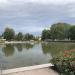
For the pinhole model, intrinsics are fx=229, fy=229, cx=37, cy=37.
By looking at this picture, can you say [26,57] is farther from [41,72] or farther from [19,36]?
[19,36]

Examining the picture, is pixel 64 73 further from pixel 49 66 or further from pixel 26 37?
pixel 26 37

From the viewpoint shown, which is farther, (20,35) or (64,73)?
(20,35)

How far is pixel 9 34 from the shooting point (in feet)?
321

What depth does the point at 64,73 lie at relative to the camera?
7.32 m

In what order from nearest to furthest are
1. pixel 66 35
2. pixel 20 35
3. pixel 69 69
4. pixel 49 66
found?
pixel 69 69 → pixel 49 66 → pixel 66 35 → pixel 20 35

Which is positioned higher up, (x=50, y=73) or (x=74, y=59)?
(x=74, y=59)

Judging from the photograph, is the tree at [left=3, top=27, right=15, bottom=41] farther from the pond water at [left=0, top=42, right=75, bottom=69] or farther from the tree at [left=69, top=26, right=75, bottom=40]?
the pond water at [left=0, top=42, right=75, bottom=69]

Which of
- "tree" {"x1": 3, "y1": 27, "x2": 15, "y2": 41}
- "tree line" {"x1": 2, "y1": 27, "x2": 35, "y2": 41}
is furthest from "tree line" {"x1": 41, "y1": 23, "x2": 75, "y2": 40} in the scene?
"tree" {"x1": 3, "y1": 27, "x2": 15, "y2": 41}

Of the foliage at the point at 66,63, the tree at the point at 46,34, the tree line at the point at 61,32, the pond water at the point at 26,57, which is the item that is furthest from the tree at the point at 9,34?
the foliage at the point at 66,63

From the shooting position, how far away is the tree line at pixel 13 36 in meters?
98.1

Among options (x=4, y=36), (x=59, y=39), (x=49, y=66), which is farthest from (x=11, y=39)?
(x=49, y=66)

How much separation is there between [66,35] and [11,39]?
2594cm

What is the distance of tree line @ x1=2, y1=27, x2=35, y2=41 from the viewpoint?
322 ft

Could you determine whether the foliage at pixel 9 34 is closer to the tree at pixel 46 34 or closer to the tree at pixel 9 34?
the tree at pixel 9 34
